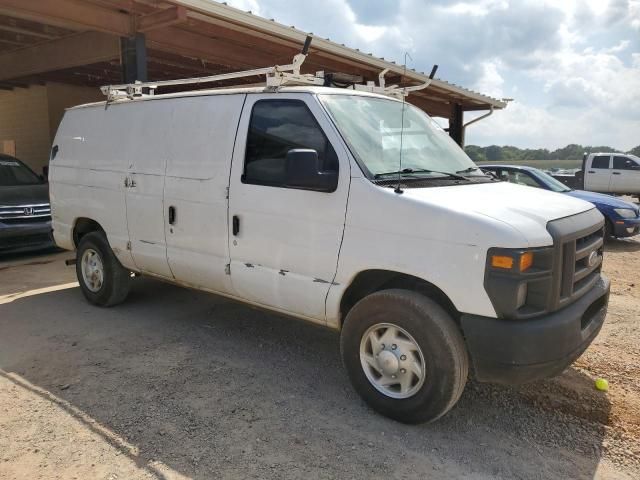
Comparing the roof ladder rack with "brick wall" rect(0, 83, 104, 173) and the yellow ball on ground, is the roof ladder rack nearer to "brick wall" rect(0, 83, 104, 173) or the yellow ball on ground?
the yellow ball on ground

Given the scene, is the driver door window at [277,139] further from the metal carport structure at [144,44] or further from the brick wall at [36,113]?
the brick wall at [36,113]

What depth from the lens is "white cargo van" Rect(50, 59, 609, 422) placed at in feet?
9.61

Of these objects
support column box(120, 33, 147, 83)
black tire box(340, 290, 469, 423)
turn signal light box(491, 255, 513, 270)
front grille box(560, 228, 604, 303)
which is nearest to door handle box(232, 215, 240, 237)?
black tire box(340, 290, 469, 423)

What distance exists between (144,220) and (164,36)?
5188 millimetres

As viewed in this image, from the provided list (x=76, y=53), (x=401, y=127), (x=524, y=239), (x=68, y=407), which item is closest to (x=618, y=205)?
(x=401, y=127)

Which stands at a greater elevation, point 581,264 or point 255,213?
point 255,213

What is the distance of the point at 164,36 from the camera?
8.82 m

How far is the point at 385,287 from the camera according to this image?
3.53 m

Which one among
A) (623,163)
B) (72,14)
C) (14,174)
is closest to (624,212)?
(72,14)

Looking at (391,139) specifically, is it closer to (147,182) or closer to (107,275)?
(147,182)

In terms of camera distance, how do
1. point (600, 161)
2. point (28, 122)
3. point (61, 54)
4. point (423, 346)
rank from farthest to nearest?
point (600, 161) < point (28, 122) < point (61, 54) < point (423, 346)

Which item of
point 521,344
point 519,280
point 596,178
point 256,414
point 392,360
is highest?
point 596,178

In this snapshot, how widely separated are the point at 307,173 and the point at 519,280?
4.76 feet

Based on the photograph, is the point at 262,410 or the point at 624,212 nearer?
the point at 262,410
